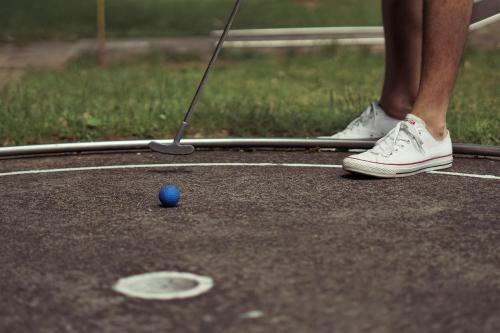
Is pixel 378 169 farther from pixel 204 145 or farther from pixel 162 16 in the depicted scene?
pixel 162 16

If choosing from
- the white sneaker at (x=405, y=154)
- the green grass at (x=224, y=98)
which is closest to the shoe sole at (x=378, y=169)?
the white sneaker at (x=405, y=154)

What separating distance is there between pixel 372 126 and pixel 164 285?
210cm

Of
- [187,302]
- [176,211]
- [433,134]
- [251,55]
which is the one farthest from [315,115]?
[251,55]

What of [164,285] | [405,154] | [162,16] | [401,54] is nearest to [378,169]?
[405,154]

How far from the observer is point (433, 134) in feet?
12.3

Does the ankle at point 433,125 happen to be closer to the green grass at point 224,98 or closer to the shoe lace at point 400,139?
the shoe lace at point 400,139

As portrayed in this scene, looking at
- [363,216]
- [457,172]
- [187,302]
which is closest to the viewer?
[187,302]

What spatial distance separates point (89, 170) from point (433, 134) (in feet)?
4.17

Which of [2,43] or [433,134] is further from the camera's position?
[2,43]

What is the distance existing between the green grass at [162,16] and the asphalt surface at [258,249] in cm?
703

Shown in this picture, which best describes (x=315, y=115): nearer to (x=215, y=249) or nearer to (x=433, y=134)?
(x=433, y=134)

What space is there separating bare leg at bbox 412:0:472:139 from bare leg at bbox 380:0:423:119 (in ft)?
1.37

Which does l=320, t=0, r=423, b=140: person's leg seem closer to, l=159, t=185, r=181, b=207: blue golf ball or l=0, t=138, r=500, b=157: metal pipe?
l=0, t=138, r=500, b=157: metal pipe

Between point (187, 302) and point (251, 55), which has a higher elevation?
point (251, 55)
